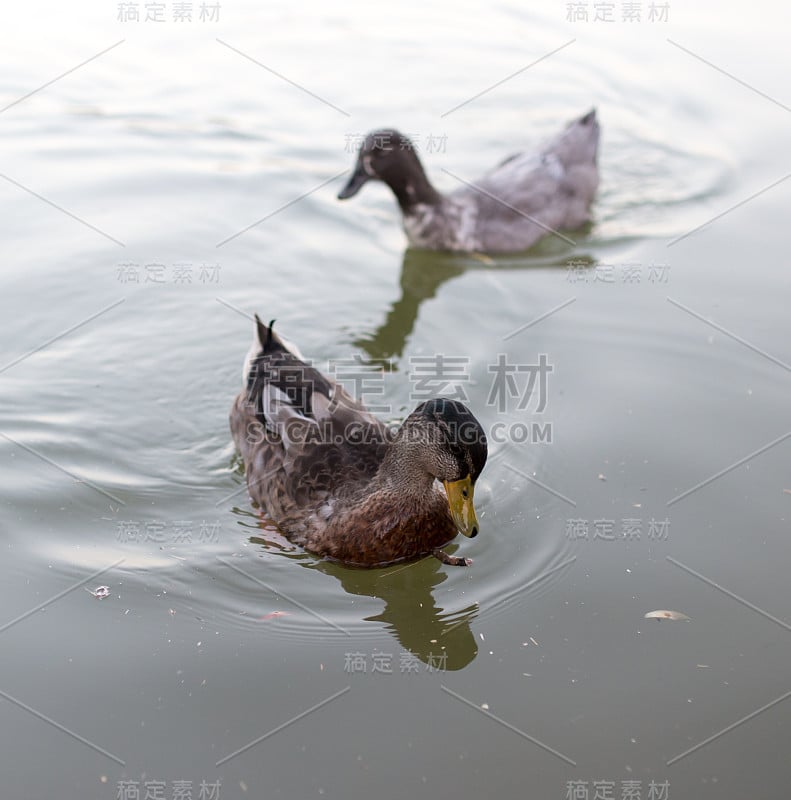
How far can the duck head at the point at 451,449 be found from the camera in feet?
16.2

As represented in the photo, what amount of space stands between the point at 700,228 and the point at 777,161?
1.56 meters

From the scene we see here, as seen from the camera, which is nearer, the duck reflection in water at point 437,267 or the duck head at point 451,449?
the duck head at point 451,449

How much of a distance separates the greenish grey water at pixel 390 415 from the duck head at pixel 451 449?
1.39 feet

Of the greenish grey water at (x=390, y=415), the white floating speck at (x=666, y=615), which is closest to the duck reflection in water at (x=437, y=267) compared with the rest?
the greenish grey water at (x=390, y=415)

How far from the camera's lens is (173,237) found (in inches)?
336

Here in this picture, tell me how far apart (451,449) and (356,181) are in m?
4.09

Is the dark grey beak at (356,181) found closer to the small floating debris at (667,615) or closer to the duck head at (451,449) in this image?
the duck head at (451,449)

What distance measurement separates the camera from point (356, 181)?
8.49 metres

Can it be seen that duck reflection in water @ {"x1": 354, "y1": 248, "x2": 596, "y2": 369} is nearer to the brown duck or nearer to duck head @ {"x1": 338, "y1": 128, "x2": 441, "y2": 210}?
duck head @ {"x1": 338, "y1": 128, "x2": 441, "y2": 210}

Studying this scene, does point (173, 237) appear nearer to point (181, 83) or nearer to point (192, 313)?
point (192, 313)

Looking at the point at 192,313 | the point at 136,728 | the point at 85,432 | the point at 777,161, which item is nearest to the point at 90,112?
the point at 192,313

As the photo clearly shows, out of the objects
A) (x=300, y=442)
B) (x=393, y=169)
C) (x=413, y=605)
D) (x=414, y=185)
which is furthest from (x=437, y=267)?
(x=413, y=605)

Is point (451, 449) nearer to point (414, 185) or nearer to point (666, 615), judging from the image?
point (666, 615)

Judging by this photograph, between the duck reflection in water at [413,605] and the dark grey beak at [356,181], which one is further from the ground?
the dark grey beak at [356,181]
